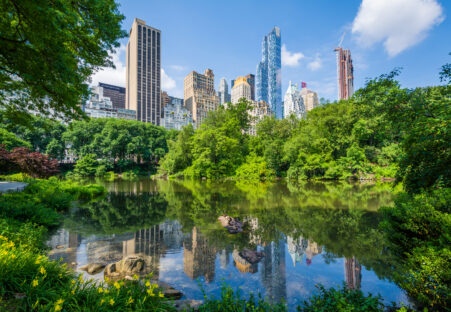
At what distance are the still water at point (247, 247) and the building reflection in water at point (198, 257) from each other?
26 mm

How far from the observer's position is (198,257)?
5945mm

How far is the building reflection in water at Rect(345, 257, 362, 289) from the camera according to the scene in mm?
4684

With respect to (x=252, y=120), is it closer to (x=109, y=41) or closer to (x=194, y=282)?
(x=109, y=41)

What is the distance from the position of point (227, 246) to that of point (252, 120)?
40034 millimetres

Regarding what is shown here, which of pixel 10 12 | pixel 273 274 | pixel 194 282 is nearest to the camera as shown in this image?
pixel 194 282

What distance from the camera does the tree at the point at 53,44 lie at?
480 cm

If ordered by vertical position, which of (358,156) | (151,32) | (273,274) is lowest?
(273,274)

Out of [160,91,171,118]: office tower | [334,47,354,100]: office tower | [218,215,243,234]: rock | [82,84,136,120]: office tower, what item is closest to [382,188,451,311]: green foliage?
[218,215,243,234]: rock

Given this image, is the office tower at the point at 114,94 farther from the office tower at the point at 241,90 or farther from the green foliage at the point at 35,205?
the green foliage at the point at 35,205

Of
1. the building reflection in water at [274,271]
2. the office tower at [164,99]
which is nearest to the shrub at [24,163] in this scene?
the building reflection in water at [274,271]

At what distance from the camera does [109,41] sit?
8359 millimetres

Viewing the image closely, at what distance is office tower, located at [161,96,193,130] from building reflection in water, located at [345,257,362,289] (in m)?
108

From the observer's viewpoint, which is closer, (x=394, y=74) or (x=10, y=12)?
(x=10, y=12)

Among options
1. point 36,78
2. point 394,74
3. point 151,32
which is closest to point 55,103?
point 36,78
